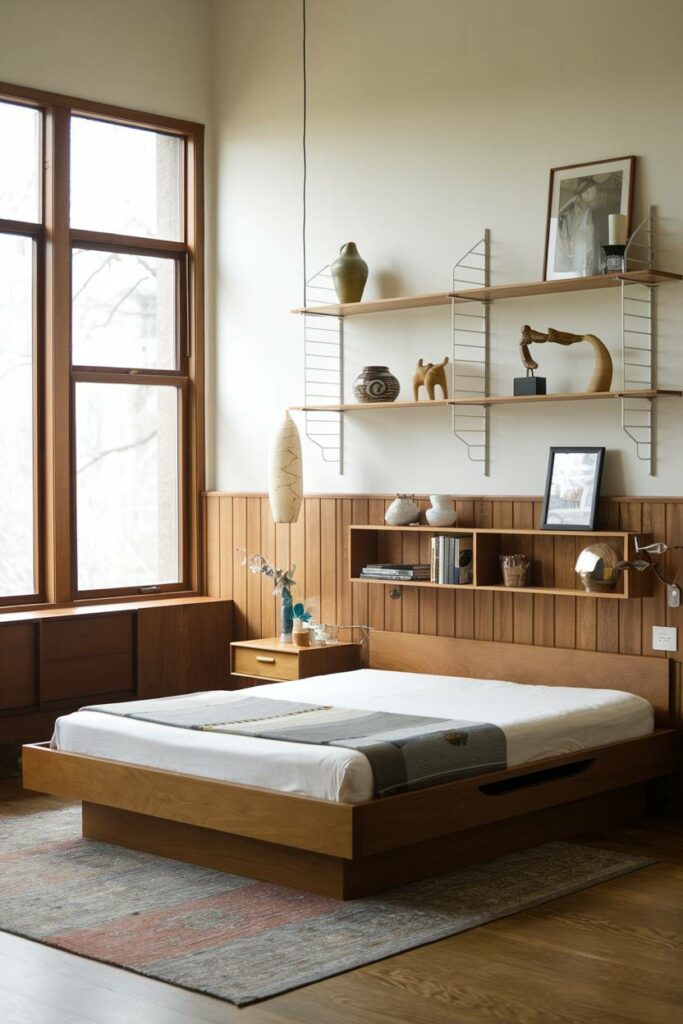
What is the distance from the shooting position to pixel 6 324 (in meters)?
6.06

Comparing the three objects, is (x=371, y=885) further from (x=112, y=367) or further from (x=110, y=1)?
(x=110, y=1)

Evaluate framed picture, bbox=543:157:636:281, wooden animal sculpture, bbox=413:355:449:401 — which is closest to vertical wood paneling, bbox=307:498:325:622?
wooden animal sculpture, bbox=413:355:449:401

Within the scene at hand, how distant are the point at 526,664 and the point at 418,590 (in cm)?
66

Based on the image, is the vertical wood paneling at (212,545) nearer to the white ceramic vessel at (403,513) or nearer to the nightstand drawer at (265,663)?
the nightstand drawer at (265,663)

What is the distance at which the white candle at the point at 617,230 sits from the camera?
506 centimetres

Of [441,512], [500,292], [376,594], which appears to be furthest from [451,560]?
[500,292]

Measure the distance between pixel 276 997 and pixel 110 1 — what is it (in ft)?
15.9

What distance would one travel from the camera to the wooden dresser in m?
5.66

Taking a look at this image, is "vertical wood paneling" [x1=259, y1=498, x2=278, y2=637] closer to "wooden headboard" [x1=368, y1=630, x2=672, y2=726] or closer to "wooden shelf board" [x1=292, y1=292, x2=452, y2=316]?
"wooden headboard" [x1=368, y1=630, x2=672, y2=726]

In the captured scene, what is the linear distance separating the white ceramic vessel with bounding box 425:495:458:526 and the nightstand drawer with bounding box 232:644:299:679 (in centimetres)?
85

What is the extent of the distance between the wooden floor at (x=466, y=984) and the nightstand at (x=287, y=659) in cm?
216

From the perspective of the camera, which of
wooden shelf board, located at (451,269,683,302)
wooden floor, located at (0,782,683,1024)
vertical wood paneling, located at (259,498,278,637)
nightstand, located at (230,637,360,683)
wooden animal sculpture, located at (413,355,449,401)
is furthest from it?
vertical wood paneling, located at (259,498,278,637)

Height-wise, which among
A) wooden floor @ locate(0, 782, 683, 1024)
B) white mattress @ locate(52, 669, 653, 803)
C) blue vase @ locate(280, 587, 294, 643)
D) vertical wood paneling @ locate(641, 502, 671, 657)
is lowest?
wooden floor @ locate(0, 782, 683, 1024)

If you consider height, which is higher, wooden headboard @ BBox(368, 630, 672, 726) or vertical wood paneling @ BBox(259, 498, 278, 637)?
vertical wood paneling @ BBox(259, 498, 278, 637)
